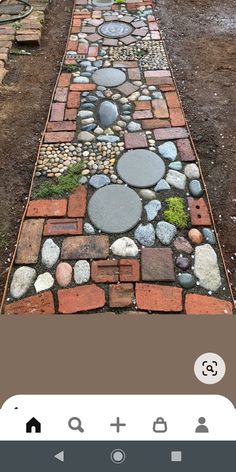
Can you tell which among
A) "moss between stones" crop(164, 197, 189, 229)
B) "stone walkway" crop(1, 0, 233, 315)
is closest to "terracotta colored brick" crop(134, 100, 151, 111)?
"stone walkway" crop(1, 0, 233, 315)

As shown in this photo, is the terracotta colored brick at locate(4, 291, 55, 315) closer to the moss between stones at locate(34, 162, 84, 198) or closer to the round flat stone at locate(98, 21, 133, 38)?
the moss between stones at locate(34, 162, 84, 198)

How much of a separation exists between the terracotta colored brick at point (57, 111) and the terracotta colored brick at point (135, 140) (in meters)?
0.68

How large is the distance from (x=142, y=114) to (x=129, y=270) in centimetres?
174

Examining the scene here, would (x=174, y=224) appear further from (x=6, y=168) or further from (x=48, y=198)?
(x=6, y=168)

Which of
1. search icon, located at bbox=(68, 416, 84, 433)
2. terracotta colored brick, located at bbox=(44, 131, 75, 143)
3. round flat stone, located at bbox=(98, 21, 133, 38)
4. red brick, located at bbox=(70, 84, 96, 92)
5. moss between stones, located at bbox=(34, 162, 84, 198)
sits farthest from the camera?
round flat stone, located at bbox=(98, 21, 133, 38)

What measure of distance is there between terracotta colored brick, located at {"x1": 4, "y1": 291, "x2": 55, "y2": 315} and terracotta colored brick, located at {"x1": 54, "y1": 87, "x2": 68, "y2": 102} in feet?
7.12

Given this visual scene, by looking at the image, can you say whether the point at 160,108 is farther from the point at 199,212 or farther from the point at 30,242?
the point at 30,242

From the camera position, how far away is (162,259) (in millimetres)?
2523

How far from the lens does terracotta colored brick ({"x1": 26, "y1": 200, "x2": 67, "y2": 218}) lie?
2789 mm

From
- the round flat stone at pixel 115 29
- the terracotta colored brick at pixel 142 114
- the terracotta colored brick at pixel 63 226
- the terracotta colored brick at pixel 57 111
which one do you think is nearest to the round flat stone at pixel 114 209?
the terracotta colored brick at pixel 63 226

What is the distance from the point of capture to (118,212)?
9.00 feet

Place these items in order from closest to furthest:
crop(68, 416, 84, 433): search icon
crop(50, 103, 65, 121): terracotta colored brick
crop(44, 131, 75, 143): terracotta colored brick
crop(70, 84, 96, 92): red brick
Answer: crop(68, 416, 84, 433): search icon
crop(44, 131, 75, 143): terracotta colored brick
crop(50, 103, 65, 121): terracotta colored brick
crop(70, 84, 96, 92): red brick

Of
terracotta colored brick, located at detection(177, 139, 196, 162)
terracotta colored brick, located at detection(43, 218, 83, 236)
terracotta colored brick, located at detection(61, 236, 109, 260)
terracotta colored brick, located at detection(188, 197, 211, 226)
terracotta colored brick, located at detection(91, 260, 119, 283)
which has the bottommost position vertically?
terracotta colored brick, located at detection(91, 260, 119, 283)

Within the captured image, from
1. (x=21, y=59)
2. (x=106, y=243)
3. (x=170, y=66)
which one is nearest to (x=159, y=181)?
(x=106, y=243)
